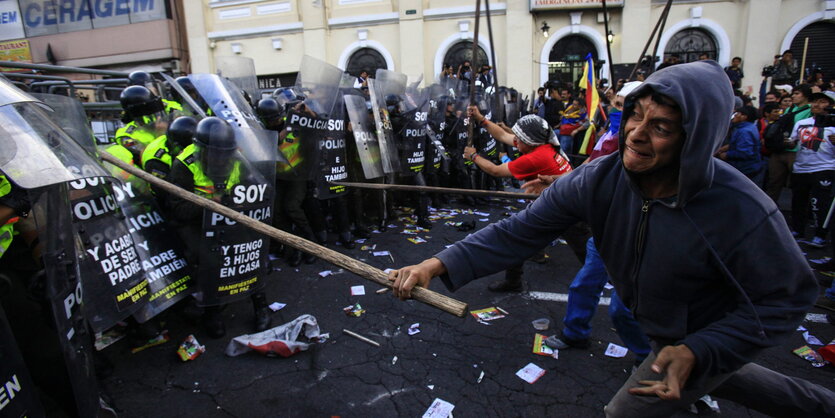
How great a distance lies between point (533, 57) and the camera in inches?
665

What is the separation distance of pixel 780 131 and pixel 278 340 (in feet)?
23.5

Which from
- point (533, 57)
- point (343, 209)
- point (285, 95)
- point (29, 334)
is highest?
point (533, 57)

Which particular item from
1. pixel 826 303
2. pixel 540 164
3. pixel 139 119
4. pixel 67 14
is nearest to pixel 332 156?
pixel 139 119

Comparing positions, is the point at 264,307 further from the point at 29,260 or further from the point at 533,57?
the point at 533,57

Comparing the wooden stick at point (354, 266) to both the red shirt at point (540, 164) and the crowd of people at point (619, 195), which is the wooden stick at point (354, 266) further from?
the red shirt at point (540, 164)

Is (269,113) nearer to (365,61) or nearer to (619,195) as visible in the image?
(619,195)

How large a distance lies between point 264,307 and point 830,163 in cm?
686

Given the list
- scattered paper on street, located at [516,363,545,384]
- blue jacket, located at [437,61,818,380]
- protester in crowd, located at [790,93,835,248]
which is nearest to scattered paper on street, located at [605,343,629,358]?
scattered paper on street, located at [516,363,545,384]

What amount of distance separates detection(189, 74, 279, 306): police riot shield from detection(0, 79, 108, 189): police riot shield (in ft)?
5.73

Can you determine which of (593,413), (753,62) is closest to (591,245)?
(593,413)

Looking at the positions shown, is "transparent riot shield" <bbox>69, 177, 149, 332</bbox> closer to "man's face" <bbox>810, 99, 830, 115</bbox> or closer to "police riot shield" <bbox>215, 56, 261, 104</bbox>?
"police riot shield" <bbox>215, 56, 261, 104</bbox>

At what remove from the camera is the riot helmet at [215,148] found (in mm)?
3449

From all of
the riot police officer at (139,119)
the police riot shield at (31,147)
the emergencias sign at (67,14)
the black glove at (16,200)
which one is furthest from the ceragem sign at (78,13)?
the police riot shield at (31,147)

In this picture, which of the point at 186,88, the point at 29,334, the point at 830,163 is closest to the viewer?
the point at 29,334
